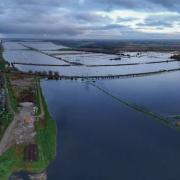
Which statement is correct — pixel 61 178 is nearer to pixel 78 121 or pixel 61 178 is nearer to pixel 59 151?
pixel 59 151

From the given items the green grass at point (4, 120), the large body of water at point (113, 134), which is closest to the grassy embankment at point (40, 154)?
the large body of water at point (113, 134)

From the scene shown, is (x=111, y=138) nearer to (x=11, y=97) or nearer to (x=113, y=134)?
(x=113, y=134)

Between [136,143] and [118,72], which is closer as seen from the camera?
[136,143]

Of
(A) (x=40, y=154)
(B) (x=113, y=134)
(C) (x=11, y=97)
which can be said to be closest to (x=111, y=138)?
(B) (x=113, y=134)

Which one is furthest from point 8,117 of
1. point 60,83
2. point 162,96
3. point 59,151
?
point 60,83

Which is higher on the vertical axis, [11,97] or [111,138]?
[11,97]

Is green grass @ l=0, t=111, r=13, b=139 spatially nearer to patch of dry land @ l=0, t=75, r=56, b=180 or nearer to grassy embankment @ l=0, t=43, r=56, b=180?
patch of dry land @ l=0, t=75, r=56, b=180

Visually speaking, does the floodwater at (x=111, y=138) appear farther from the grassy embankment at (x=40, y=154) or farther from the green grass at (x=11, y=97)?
the green grass at (x=11, y=97)
